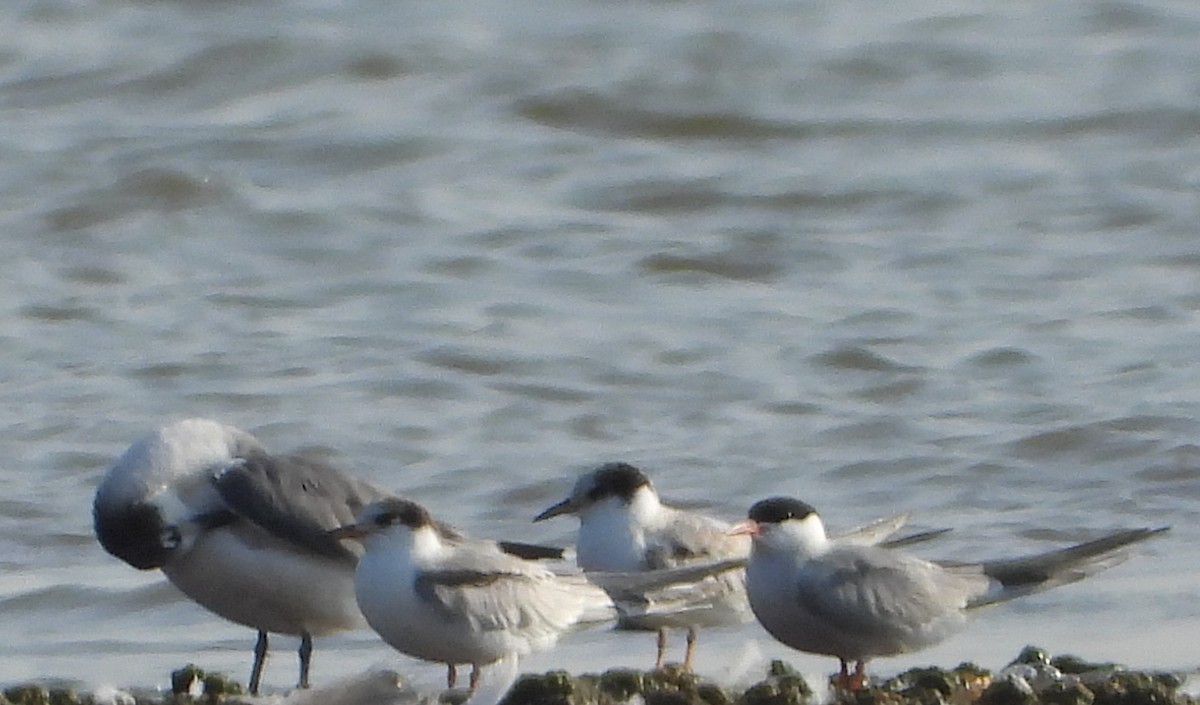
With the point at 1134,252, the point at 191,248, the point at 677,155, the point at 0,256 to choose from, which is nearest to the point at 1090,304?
the point at 1134,252

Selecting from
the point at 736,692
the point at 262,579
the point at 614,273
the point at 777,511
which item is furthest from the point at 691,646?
the point at 614,273

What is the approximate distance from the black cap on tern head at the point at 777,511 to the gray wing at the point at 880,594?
0.15 meters

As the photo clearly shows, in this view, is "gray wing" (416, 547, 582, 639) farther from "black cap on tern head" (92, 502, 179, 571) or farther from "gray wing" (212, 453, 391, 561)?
"black cap on tern head" (92, 502, 179, 571)

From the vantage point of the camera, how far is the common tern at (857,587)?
656 centimetres

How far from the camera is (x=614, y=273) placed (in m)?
12.2

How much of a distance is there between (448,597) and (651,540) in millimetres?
1054

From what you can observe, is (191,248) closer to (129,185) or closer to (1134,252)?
(129,185)

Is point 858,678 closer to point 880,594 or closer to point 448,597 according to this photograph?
point 880,594

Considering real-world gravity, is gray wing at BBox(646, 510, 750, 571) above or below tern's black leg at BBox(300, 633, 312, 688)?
above

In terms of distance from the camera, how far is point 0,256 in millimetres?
12539

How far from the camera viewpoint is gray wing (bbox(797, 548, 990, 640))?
6.54 metres

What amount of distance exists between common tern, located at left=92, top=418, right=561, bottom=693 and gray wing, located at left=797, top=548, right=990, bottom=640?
1142 millimetres

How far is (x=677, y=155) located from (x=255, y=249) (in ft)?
9.83

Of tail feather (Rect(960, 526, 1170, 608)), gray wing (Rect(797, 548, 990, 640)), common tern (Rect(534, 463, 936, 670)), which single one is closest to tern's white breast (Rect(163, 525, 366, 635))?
common tern (Rect(534, 463, 936, 670))
